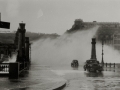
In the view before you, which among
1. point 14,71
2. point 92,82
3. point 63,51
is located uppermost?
point 63,51

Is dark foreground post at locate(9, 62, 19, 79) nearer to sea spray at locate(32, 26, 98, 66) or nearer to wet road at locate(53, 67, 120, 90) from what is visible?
wet road at locate(53, 67, 120, 90)

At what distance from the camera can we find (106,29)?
597 ft

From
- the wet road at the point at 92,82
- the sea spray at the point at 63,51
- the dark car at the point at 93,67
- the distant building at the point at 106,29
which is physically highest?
the distant building at the point at 106,29

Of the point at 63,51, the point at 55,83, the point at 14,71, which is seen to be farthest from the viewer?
the point at 63,51

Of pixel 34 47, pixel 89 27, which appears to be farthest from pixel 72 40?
pixel 89 27

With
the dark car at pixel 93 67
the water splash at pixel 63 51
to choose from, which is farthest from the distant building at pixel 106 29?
the dark car at pixel 93 67

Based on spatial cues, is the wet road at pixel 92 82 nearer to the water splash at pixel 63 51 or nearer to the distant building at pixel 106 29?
the water splash at pixel 63 51

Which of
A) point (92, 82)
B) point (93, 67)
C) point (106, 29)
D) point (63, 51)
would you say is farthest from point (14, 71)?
point (106, 29)

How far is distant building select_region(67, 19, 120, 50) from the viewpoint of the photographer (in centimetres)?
16738

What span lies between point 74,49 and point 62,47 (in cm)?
610

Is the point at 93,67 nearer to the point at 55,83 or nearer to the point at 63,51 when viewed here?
the point at 55,83

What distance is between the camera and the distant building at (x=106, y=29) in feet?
549

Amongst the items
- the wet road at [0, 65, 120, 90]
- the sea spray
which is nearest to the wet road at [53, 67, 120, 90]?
the wet road at [0, 65, 120, 90]

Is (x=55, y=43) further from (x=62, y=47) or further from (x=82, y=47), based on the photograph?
(x=82, y=47)
